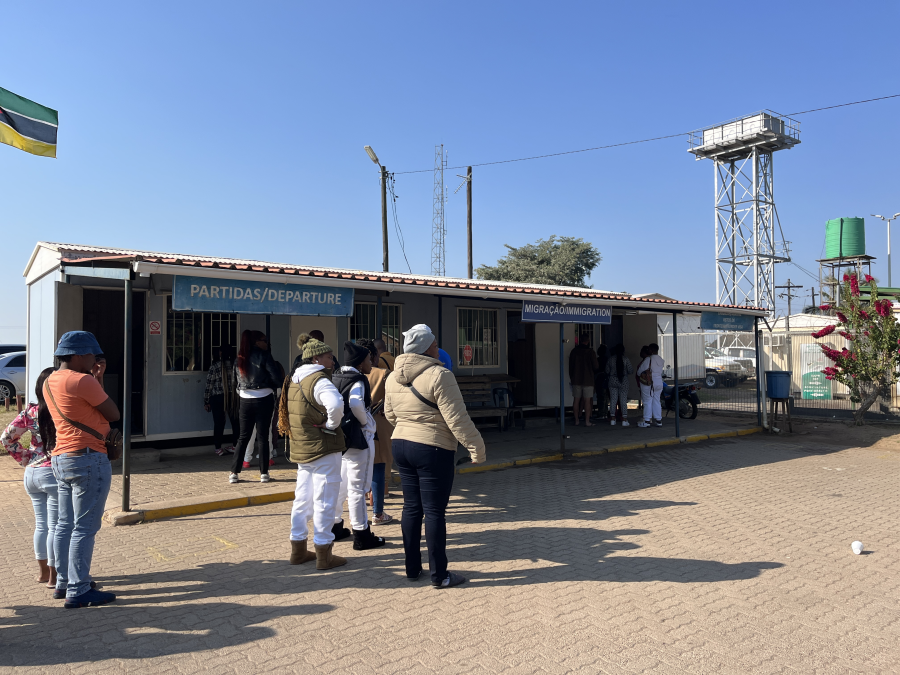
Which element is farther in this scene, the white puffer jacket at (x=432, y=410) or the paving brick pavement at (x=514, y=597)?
the white puffer jacket at (x=432, y=410)

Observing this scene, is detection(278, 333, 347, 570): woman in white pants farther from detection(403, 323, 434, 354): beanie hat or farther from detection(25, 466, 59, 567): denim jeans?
detection(25, 466, 59, 567): denim jeans

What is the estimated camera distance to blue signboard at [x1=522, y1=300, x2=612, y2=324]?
375 inches

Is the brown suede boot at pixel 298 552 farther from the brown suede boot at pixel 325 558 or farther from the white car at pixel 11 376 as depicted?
the white car at pixel 11 376

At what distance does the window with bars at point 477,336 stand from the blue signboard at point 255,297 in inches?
218

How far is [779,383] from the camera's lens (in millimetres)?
13102

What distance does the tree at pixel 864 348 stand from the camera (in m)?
12.9

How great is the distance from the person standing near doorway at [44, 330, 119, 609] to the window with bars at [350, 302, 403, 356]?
290 inches

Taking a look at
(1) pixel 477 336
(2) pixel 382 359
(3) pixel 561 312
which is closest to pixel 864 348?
(3) pixel 561 312

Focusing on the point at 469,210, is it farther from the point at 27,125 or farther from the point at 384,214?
the point at 27,125

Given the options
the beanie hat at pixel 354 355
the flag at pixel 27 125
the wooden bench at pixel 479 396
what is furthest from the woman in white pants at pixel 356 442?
the wooden bench at pixel 479 396

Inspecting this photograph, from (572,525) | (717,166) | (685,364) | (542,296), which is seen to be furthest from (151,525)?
(717,166)

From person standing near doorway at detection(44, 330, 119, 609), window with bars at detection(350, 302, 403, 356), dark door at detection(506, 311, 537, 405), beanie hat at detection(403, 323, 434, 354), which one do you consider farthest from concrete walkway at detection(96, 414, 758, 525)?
beanie hat at detection(403, 323, 434, 354)

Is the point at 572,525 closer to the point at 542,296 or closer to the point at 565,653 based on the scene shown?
the point at 565,653

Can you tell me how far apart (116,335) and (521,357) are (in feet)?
27.2
